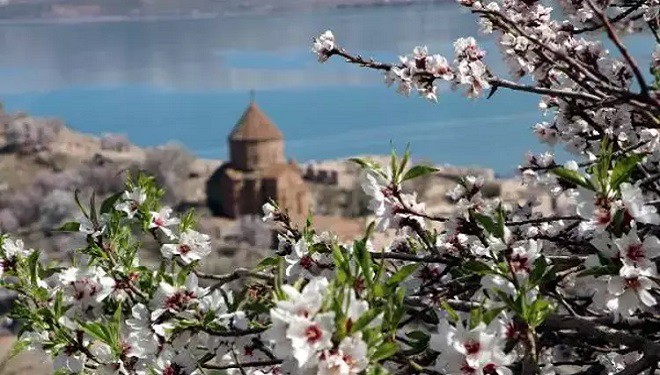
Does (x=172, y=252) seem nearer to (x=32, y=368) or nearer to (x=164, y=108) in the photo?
(x=32, y=368)

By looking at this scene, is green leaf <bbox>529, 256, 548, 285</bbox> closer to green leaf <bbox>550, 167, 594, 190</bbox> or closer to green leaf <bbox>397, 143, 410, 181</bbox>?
green leaf <bbox>550, 167, 594, 190</bbox>

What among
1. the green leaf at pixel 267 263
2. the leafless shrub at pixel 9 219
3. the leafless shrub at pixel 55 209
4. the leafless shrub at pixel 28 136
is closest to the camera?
the green leaf at pixel 267 263

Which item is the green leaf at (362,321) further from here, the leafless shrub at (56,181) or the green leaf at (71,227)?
the leafless shrub at (56,181)

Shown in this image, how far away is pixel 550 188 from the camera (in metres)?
2.06

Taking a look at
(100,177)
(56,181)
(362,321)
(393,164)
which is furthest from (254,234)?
(362,321)

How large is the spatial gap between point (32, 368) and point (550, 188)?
14.8ft

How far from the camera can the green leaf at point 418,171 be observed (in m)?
1.23

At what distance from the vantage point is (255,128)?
2269 cm

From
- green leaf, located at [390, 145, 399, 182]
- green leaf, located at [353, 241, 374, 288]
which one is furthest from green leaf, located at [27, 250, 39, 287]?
green leaf, located at [353, 241, 374, 288]

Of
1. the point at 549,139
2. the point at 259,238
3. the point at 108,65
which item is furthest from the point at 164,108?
the point at 549,139

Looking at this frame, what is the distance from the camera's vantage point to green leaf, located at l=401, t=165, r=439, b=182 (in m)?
1.23

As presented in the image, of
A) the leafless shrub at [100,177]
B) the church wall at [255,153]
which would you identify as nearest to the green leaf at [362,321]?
the leafless shrub at [100,177]

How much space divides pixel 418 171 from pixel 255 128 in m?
21.6

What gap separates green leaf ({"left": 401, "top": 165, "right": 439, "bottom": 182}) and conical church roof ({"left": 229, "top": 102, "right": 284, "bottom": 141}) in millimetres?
21144
